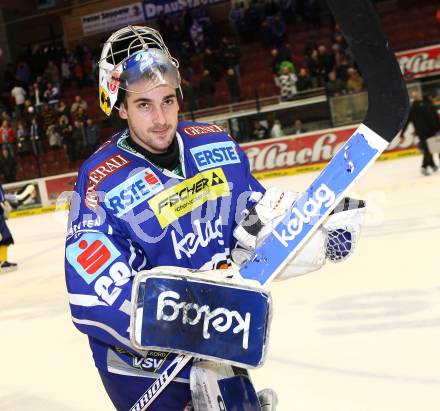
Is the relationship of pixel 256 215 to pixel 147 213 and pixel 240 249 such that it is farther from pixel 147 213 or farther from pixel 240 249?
pixel 147 213

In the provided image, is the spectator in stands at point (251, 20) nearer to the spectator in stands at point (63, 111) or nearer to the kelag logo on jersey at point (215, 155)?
the spectator in stands at point (63, 111)

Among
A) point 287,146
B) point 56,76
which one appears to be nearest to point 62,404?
point 287,146

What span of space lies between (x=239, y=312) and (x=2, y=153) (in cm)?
1540

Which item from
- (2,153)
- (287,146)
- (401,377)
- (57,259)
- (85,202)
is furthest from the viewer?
(2,153)

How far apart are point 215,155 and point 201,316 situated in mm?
713

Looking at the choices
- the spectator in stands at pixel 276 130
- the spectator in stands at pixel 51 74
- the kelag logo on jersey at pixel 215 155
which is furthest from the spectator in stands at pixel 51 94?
the kelag logo on jersey at pixel 215 155

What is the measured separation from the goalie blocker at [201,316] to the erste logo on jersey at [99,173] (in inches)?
17.1

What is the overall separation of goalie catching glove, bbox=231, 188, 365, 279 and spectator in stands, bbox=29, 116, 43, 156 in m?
14.6

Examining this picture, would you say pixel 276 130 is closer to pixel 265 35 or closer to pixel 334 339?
pixel 265 35

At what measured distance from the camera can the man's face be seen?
5.95 feet

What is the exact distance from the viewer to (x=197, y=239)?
189 cm

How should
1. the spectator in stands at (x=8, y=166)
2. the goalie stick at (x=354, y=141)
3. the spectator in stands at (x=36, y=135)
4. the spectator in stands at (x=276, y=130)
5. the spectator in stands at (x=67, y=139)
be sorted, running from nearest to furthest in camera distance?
the goalie stick at (x=354, y=141) → the spectator in stands at (x=276, y=130) → the spectator in stands at (x=67, y=139) → the spectator in stands at (x=8, y=166) → the spectator in stands at (x=36, y=135)

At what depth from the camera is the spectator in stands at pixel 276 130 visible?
1384 cm

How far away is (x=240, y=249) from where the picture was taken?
1948 mm
